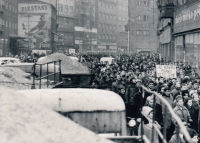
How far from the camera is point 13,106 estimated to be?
352cm

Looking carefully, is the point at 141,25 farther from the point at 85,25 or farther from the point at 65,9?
the point at 65,9

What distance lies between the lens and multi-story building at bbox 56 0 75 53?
315 feet

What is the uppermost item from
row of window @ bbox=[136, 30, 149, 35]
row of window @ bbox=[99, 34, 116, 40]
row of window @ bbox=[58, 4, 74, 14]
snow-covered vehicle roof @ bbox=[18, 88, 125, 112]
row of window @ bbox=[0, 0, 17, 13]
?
row of window @ bbox=[58, 4, 74, 14]

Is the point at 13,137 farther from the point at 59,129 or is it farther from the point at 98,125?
the point at 98,125

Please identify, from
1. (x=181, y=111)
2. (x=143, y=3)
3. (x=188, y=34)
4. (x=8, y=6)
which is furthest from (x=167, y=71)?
(x=143, y=3)

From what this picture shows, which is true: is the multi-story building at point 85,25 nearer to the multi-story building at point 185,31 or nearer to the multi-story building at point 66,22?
the multi-story building at point 66,22

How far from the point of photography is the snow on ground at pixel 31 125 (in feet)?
10.6

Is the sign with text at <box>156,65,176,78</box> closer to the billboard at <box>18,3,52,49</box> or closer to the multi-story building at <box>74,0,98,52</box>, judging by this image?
the billboard at <box>18,3,52,49</box>

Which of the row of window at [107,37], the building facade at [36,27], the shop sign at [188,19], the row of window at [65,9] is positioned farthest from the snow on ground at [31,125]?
the row of window at [107,37]

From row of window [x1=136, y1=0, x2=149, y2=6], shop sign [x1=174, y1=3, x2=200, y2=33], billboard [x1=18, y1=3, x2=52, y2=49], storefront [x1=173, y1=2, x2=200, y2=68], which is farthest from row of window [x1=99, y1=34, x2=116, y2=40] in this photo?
shop sign [x1=174, y1=3, x2=200, y2=33]

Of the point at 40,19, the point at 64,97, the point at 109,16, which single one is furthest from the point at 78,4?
the point at 64,97

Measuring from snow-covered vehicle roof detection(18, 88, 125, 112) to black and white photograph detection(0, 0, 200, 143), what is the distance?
0.05ft

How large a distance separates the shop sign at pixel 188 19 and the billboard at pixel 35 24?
1684 inches

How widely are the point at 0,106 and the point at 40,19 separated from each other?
234 ft
